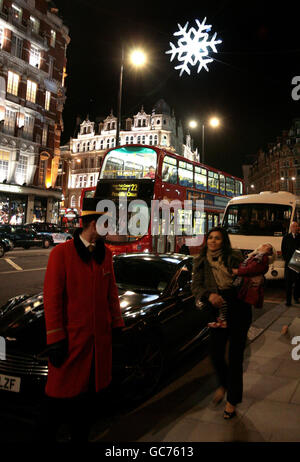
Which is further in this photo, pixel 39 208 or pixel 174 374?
pixel 39 208

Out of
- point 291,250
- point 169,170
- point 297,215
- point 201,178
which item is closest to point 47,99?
point 201,178

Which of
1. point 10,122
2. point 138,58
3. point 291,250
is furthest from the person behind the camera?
point 10,122

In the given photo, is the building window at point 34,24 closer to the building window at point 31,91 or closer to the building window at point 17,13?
the building window at point 17,13

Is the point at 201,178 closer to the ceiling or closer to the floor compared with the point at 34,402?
closer to the ceiling

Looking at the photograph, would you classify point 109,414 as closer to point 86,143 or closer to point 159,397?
point 159,397

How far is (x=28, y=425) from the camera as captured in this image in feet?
10.5

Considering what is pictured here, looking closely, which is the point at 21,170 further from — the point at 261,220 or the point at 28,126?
the point at 261,220

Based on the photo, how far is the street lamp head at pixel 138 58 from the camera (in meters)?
15.6

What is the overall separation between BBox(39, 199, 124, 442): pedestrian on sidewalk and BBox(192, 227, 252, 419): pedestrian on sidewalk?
4.34ft

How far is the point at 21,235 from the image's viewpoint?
75.4 ft

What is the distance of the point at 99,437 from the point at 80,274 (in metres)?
1.62

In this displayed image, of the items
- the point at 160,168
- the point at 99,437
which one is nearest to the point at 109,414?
the point at 99,437

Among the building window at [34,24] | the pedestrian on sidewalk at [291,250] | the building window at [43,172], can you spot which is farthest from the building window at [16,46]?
the pedestrian on sidewalk at [291,250]

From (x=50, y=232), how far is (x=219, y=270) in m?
24.2
